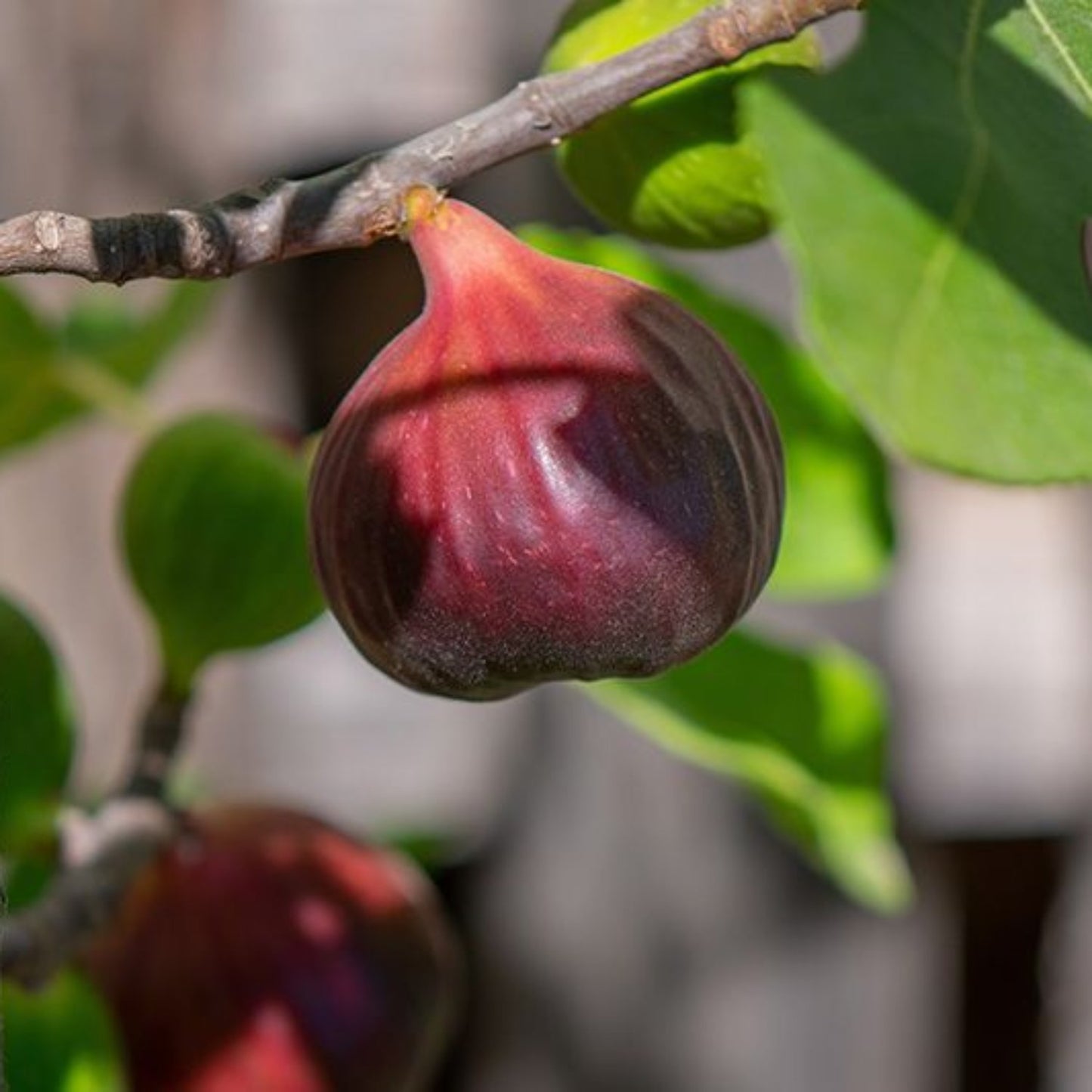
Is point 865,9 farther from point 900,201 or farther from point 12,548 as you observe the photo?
point 12,548

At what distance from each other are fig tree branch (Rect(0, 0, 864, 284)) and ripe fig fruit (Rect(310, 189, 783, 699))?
0.05ft

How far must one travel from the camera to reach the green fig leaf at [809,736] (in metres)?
0.95

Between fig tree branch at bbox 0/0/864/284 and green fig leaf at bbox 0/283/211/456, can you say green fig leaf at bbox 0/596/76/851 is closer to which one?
green fig leaf at bbox 0/283/211/456

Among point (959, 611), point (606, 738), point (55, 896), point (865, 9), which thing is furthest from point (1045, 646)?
point (865, 9)

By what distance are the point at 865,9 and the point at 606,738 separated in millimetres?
1374

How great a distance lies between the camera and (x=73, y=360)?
983 mm

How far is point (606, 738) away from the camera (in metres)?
1.92

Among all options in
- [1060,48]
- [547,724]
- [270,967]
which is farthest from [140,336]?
[547,724]

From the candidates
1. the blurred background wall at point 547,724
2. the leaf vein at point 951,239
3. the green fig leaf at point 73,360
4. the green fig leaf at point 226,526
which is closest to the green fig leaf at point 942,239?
the leaf vein at point 951,239

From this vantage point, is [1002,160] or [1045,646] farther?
[1045,646]

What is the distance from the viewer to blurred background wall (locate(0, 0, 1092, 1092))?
192cm

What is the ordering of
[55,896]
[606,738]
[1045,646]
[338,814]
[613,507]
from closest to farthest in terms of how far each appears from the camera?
[613,507], [55,896], [606,738], [338,814], [1045,646]

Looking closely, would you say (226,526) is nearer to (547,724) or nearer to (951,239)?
(951,239)

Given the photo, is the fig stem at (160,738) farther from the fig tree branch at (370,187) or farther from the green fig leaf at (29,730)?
the fig tree branch at (370,187)
